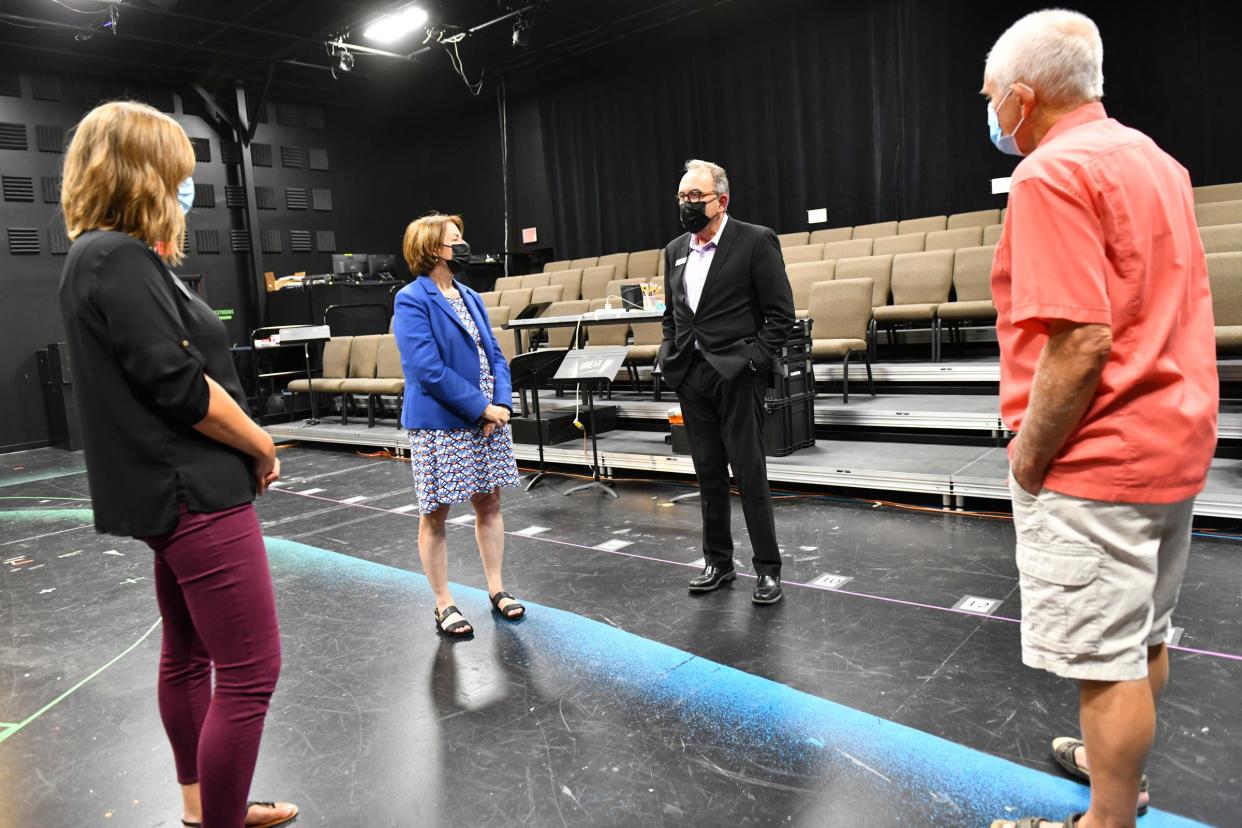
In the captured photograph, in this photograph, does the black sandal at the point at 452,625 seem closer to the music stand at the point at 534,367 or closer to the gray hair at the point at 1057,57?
the music stand at the point at 534,367

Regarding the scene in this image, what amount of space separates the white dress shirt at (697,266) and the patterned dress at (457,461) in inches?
31.9

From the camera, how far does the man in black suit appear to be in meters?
3.03

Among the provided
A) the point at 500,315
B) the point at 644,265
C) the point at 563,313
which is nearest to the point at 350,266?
the point at 500,315

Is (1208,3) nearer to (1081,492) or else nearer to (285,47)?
(1081,492)

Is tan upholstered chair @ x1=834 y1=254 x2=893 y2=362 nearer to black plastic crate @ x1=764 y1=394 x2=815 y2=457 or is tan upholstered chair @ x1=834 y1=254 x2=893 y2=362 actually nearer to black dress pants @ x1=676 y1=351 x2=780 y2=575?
black plastic crate @ x1=764 y1=394 x2=815 y2=457

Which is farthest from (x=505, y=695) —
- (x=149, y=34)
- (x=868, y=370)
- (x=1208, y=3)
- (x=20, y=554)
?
(x=149, y=34)

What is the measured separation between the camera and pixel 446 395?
279 cm

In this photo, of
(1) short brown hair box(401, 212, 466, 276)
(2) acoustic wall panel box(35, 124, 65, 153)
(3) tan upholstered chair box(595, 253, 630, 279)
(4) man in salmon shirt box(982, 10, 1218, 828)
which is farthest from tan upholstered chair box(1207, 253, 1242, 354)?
(2) acoustic wall panel box(35, 124, 65, 153)

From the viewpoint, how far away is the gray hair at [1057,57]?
134cm

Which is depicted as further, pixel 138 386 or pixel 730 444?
pixel 730 444

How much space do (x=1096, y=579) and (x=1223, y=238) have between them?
501 cm

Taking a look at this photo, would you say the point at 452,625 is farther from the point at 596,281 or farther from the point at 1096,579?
the point at 596,281

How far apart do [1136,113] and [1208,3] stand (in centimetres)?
102

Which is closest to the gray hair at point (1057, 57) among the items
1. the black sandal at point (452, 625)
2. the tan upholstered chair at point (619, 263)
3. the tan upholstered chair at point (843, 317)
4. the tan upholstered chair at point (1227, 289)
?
the black sandal at point (452, 625)
